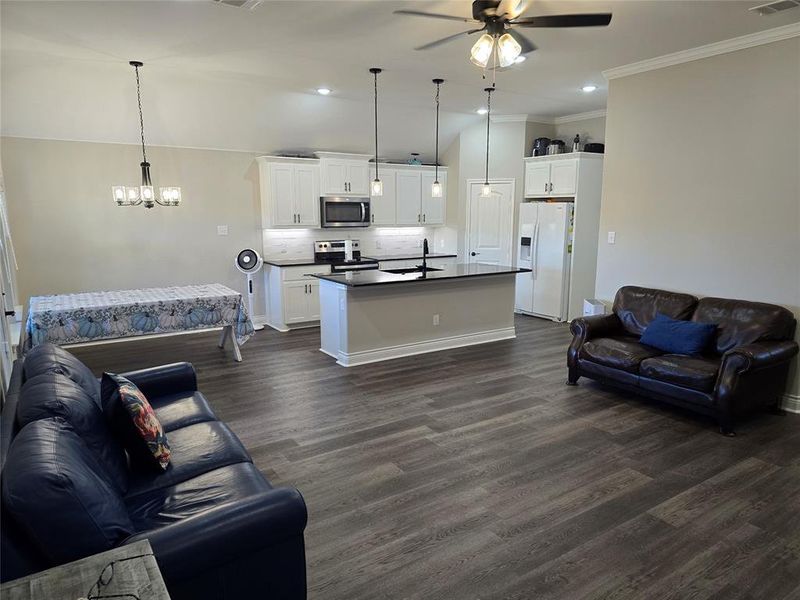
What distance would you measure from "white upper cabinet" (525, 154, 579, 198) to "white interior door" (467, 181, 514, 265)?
0.32 metres

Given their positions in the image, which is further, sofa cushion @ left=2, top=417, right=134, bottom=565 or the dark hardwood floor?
the dark hardwood floor

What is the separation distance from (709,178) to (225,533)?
4639 mm

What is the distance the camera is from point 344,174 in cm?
725

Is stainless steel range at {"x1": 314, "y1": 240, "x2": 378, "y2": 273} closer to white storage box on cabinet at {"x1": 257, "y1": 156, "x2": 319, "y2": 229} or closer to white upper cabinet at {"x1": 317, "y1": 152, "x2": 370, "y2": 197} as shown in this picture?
white storage box on cabinet at {"x1": 257, "y1": 156, "x2": 319, "y2": 229}

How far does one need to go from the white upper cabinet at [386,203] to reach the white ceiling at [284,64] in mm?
589

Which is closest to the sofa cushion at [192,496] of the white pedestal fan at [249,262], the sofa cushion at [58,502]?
the sofa cushion at [58,502]

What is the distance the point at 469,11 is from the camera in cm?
350

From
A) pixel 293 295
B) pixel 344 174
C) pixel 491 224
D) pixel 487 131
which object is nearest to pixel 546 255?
pixel 491 224

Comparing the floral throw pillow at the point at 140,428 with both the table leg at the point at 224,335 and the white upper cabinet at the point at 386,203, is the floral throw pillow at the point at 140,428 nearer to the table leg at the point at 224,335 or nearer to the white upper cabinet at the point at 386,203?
the table leg at the point at 224,335

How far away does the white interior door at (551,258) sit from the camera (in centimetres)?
694

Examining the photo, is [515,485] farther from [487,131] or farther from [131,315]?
[487,131]

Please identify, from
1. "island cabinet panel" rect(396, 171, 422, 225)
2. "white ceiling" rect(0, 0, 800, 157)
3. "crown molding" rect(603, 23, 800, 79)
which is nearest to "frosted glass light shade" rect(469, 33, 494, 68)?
"white ceiling" rect(0, 0, 800, 157)

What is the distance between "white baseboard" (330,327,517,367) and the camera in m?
5.26

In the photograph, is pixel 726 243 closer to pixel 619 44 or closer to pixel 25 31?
pixel 619 44
